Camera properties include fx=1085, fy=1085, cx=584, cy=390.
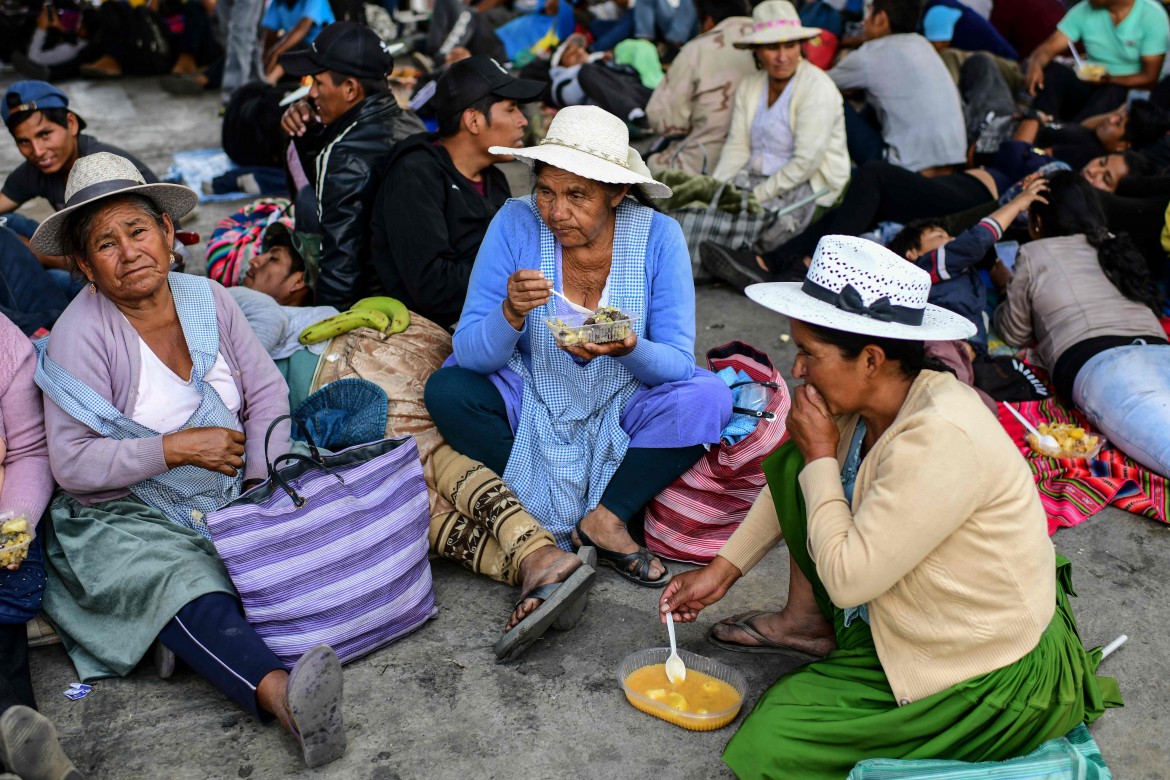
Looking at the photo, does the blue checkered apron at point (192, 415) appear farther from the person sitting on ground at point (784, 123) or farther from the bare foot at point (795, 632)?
the person sitting on ground at point (784, 123)

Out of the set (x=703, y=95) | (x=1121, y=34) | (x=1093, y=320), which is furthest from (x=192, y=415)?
(x=1121, y=34)

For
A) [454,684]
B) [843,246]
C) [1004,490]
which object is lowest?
[454,684]

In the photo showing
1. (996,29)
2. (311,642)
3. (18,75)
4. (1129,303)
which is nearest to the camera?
(311,642)

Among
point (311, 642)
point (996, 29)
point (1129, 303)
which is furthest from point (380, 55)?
point (996, 29)

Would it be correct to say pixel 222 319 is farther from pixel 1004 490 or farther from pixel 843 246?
pixel 1004 490

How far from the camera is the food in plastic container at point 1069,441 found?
3848mm

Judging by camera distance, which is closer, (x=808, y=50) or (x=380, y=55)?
(x=380, y=55)

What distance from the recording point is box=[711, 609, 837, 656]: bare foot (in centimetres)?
285

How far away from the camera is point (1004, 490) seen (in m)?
2.23

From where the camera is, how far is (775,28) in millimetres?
5586

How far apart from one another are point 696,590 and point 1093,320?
7.93 ft

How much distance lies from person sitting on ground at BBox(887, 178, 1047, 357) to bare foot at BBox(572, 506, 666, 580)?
71.1 inches

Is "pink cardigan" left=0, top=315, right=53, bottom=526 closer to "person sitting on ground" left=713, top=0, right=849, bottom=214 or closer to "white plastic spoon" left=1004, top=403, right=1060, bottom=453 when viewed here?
"white plastic spoon" left=1004, top=403, right=1060, bottom=453

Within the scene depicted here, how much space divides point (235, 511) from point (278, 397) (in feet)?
2.13
